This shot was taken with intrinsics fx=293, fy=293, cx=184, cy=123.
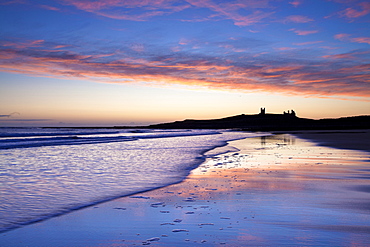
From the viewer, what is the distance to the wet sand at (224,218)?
3.96 metres

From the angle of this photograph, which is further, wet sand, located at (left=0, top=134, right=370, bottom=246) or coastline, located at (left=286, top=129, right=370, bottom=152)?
coastline, located at (left=286, top=129, right=370, bottom=152)

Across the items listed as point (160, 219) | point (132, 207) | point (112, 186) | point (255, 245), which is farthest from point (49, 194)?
point (255, 245)

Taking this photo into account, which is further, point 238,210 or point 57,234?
point 238,210

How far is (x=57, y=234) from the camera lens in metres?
4.17

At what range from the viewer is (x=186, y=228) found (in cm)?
441

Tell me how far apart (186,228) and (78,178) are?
5.19 m

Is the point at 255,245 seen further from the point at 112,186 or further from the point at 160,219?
the point at 112,186

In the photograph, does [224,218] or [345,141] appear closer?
[224,218]

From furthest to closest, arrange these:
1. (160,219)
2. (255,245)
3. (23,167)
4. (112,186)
→ (23,167), (112,186), (160,219), (255,245)

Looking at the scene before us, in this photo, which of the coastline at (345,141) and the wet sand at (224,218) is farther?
the coastline at (345,141)

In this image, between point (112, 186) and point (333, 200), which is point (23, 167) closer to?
point (112, 186)

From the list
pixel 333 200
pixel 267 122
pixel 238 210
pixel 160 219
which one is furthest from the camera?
pixel 267 122

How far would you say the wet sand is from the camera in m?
3.96

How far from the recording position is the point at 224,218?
484 centimetres
